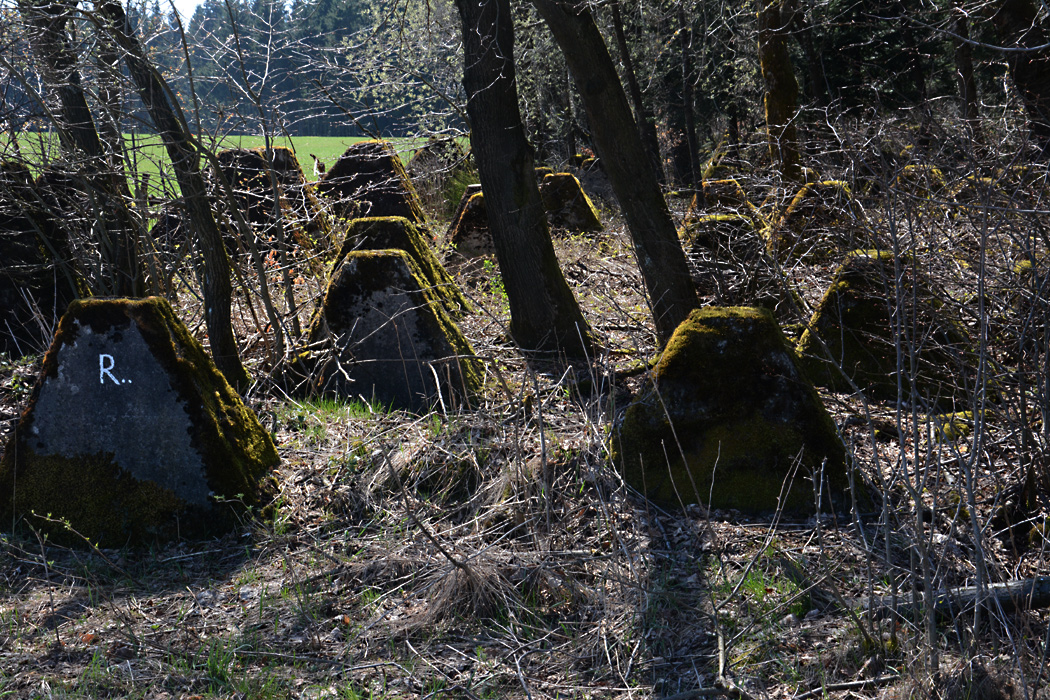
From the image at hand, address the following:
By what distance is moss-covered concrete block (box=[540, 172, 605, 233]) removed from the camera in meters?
13.4

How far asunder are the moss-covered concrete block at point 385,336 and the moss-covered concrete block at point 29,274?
3.10 meters

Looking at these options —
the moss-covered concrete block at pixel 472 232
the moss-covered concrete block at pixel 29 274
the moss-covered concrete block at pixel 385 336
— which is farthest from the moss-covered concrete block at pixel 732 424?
the moss-covered concrete block at pixel 472 232

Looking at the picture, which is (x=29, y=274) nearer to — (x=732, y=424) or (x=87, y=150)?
(x=87, y=150)

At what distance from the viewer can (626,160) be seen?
699 centimetres

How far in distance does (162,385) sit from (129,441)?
15.1 inches

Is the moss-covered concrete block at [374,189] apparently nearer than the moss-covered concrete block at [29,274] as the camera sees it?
No

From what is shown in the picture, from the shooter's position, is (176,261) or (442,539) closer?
(442,539)

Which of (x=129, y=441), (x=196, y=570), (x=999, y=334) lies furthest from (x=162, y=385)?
(x=999, y=334)

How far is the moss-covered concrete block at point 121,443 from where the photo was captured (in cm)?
467

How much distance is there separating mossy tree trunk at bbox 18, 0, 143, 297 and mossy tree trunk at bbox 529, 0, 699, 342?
4029 mm

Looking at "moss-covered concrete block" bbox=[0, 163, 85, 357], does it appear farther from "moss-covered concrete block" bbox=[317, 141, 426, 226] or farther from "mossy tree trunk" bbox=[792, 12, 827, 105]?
"mossy tree trunk" bbox=[792, 12, 827, 105]

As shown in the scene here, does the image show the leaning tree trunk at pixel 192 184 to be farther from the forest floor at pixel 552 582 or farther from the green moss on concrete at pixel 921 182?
the green moss on concrete at pixel 921 182

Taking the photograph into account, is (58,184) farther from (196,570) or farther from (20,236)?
(196,570)

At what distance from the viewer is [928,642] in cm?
302
